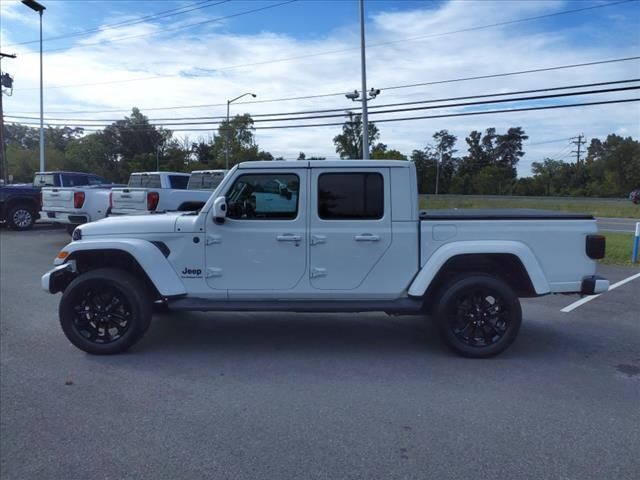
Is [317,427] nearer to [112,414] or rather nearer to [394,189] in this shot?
[112,414]

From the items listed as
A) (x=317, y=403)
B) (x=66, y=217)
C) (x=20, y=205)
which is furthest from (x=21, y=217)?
(x=317, y=403)

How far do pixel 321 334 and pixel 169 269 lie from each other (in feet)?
6.14

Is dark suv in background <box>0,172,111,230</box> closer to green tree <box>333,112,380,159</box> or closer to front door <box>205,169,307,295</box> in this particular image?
front door <box>205,169,307,295</box>

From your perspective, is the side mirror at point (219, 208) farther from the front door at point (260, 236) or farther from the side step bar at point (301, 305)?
the side step bar at point (301, 305)

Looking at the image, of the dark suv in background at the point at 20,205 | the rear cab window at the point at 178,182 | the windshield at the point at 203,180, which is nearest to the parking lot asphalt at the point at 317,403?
the rear cab window at the point at 178,182

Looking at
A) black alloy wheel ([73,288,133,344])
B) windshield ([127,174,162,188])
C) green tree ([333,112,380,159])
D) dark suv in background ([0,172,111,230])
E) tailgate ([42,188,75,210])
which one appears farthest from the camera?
green tree ([333,112,380,159])

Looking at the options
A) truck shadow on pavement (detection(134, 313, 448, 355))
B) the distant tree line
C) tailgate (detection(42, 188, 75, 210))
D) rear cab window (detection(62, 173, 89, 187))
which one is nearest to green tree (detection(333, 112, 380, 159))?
the distant tree line

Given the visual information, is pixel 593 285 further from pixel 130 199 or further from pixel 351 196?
pixel 130 199

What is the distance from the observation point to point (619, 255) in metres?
11.7

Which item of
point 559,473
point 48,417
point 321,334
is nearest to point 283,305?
point 321,334

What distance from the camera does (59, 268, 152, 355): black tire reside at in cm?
504

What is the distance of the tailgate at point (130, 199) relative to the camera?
12.4 m

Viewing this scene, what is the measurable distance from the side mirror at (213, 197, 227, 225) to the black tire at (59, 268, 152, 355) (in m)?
1.11

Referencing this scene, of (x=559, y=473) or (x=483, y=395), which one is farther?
A: (x=483, y=395)
